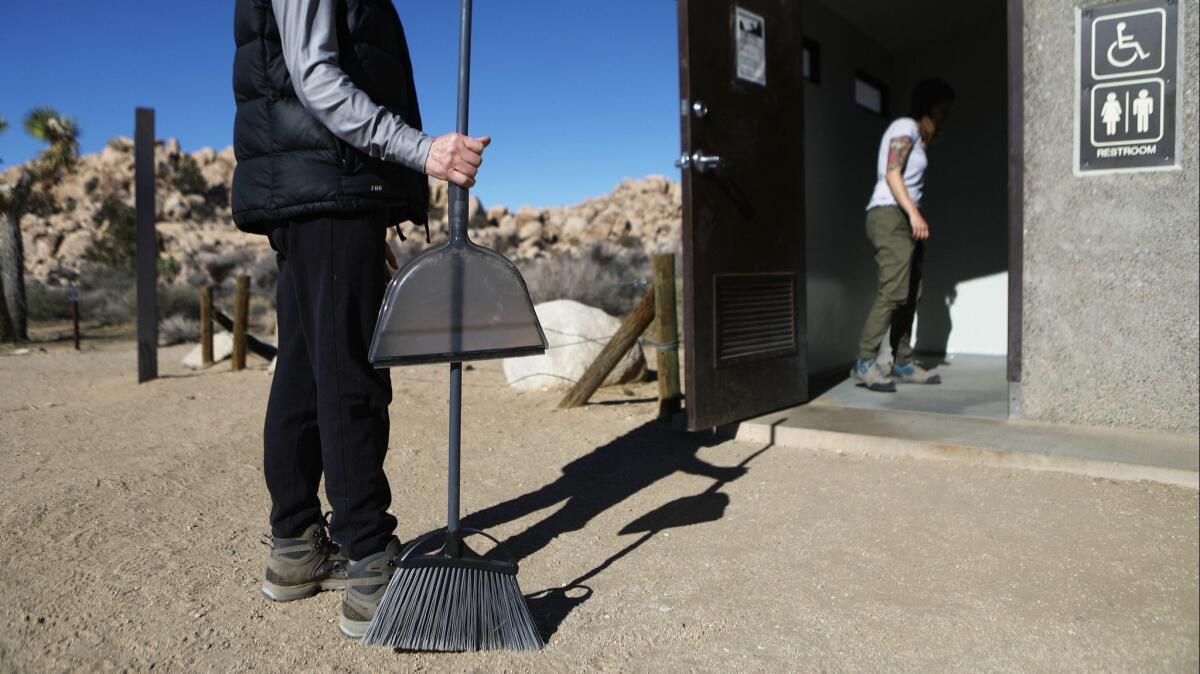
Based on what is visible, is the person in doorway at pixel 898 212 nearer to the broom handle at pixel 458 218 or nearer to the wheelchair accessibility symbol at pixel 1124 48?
the wheelchair accessibility symbol at pixel 1124 48

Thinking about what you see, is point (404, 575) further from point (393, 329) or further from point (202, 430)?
point (202, 430)

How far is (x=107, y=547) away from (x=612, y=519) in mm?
1827

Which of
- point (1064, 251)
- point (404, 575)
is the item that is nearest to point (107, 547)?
point (404, 575)

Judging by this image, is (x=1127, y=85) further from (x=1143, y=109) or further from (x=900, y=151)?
(x=900, y=151)

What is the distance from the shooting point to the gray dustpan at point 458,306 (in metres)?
2.08

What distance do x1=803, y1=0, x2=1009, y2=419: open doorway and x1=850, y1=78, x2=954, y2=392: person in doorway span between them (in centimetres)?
38

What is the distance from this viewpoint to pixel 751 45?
4527mm

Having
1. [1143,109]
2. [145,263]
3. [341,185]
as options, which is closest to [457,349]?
[341,185]

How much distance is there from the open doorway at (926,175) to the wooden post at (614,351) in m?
1.24

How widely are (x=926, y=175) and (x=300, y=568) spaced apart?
21.4ft

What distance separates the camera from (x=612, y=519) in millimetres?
3412

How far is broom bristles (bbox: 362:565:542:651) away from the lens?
7.09ft

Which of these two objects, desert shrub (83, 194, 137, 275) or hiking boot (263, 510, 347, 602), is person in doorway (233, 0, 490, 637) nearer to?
hiking boot (263, 510, 347, 602)

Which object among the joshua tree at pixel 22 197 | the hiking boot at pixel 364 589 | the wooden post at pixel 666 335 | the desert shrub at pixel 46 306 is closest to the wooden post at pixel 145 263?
the wooden post at pixel 666 335
